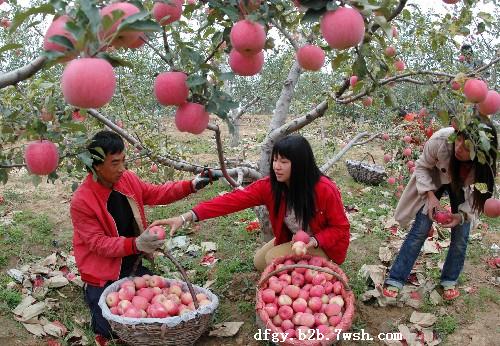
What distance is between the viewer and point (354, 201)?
5.70 meters

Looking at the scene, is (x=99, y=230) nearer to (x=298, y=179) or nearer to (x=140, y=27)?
(x=298, y=179)

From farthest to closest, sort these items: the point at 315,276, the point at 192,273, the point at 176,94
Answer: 1. the point at 192,273
2. the point at 315,276
3. the point at 176,94

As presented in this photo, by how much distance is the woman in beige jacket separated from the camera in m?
2.95

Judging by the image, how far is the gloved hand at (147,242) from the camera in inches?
101

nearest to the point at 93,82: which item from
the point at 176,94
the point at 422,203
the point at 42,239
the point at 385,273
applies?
the point at 176,94

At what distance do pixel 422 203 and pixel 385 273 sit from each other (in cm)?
68

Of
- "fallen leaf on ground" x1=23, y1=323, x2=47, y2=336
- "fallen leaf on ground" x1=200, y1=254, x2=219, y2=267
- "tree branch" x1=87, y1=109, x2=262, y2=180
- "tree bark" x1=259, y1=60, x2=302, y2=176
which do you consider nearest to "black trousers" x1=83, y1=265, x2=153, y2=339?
"fallen leaf on ground" x1=23, y1=323, x2=47, y2=336

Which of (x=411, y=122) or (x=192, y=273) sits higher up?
(x=411, y=122)

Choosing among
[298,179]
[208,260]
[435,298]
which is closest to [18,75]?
[298,179]

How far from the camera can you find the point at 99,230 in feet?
9.21

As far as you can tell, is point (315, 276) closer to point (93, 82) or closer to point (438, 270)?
point (438, 270)

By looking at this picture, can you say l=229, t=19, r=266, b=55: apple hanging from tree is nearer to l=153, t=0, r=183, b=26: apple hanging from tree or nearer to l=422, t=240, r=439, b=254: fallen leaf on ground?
l=153, t=0, r=183, b=26: apple hanging from tree

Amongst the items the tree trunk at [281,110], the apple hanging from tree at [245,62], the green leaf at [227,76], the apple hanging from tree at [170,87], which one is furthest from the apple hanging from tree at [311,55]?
the tree trunk at [281,110]

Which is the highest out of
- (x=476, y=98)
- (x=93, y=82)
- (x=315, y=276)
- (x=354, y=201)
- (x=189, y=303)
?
(x=93, y=82)
